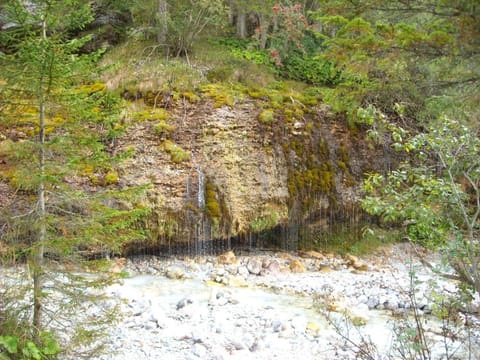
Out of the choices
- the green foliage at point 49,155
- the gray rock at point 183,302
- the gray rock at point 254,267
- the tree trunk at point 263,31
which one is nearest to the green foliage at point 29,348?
the green foliage at point 49,155

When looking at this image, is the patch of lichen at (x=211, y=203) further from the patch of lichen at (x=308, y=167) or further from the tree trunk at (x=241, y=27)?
the tree trunk at (x=241, y=27)

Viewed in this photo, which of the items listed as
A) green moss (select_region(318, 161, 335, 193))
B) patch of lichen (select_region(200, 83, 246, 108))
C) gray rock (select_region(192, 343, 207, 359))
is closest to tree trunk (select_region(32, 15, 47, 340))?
gray rock (select_region(192, 343, 207, 359))

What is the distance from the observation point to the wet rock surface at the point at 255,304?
15.4ft

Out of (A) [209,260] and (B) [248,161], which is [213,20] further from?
(A) [209,260]

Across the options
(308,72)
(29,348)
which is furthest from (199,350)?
(308,72)

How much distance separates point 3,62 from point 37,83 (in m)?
0.35

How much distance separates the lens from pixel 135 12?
40.3 ft

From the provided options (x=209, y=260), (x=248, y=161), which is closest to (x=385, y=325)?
(x=209, y=260)

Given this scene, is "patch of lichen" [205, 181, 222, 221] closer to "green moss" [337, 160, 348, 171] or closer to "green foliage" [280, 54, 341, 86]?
"green moss" [337, 160, 348, 171]

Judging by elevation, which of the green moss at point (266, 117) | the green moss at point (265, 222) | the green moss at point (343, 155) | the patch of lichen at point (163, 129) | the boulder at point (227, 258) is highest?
the green moss at point (266, 117)

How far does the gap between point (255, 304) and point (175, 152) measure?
4.04 m

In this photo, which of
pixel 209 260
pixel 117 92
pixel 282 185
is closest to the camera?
pixel 209 260

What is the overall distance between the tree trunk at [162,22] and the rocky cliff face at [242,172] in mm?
3284

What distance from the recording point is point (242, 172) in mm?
8898
